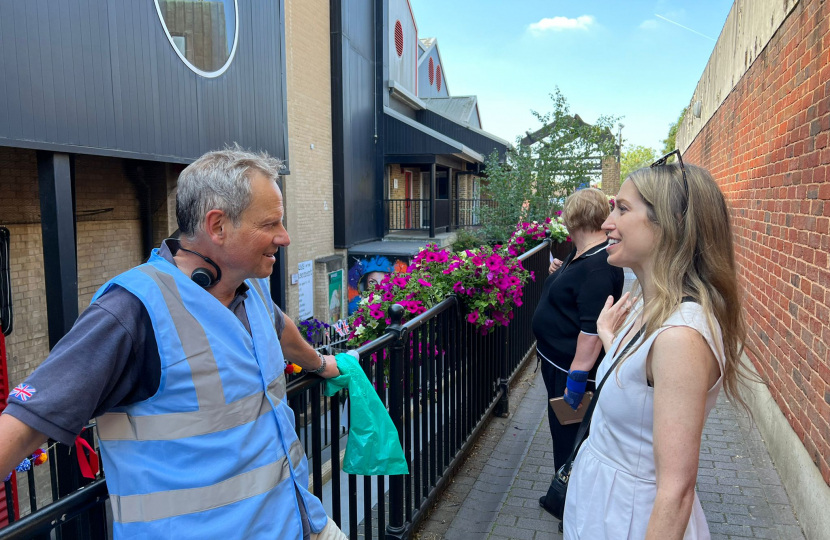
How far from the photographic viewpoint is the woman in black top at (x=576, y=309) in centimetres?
299

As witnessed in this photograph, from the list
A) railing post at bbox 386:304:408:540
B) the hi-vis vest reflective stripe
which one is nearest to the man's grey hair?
the hi-vis vest reflective stripe

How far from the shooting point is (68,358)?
1.27 m

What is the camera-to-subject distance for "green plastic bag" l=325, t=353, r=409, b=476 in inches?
89.0

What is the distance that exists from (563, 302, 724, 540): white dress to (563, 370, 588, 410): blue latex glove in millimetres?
1153

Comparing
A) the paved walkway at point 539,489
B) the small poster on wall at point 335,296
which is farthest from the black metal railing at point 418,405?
the small poster on wall at point 335,296

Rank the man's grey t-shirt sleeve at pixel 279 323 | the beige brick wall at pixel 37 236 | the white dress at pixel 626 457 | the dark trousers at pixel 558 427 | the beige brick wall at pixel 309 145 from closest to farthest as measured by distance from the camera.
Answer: the white dress at pixel 626 457, the man's grey t-shirt sleeve at pixel 279 323, the dark trousers at pixel 558 427, the beige brick wall at pixel 37 236, the beige brick wall at pixel 309 145

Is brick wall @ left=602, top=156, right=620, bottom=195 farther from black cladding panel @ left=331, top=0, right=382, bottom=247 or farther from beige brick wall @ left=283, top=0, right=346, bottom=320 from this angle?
beige brick wall @ left=283, top=0, right=346, bottom=320

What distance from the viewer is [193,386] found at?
143 centimetres

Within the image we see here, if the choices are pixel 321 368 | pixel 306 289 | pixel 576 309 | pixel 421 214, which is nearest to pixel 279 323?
pixel 321 368

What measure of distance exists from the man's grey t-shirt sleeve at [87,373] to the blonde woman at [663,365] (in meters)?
1.26

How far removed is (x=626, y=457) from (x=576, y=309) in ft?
5.29

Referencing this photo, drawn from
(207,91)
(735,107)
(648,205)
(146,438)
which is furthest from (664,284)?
(207,91)

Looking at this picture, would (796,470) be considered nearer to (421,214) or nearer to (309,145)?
(309,145)

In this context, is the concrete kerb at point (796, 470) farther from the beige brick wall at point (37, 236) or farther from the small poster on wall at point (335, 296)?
the small poster on wall at point (335, 296)
